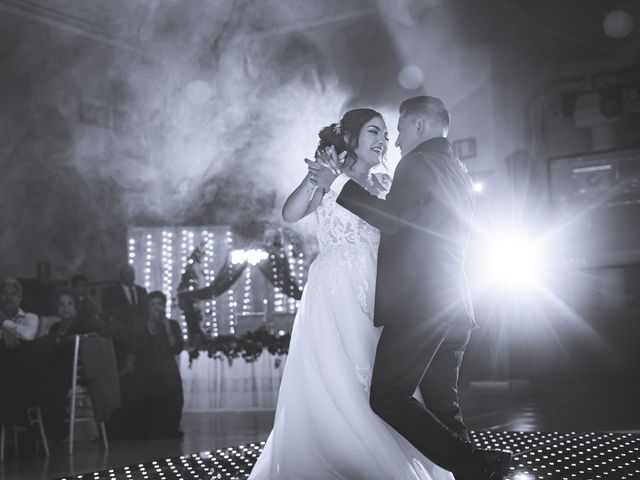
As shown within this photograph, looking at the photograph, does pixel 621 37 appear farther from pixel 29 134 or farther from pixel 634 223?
pixel 29 134

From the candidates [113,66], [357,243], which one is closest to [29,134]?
[113,66]

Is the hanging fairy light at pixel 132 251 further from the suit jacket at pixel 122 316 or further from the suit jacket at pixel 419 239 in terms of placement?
the suit jacket at pixel 419 239

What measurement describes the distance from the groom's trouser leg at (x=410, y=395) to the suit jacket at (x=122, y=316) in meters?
4.46

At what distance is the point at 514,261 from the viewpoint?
32.8ft

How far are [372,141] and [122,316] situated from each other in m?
4.39

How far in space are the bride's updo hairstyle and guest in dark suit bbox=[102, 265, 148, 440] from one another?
402 centimetres

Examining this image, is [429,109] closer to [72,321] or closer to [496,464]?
[496,464]

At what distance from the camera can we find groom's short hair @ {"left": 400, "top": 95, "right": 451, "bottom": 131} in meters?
2.66

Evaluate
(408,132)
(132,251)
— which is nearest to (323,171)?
(408,132)

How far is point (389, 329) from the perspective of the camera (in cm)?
246

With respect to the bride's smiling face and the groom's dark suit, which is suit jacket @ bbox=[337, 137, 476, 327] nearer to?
the groom's dark suit

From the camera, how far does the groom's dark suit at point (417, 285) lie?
2.41 metres

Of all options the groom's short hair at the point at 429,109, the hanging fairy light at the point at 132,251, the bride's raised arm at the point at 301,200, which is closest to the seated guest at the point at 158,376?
the bride's raised arm at the point at 301,200

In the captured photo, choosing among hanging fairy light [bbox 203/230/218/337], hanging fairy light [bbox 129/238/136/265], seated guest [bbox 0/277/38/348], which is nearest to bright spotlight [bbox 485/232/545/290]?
hanging fairy light [bbox 203/230/218/337]
